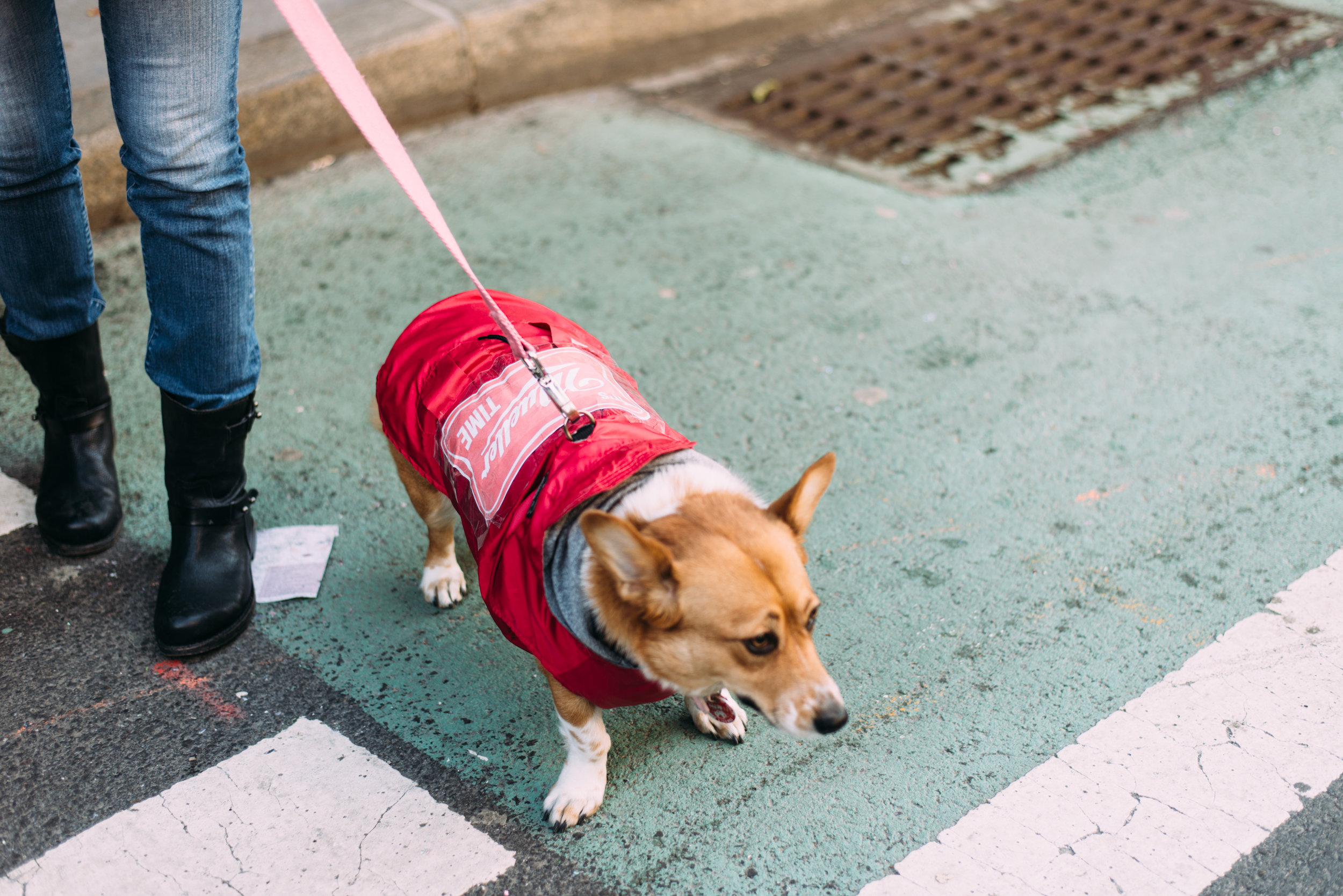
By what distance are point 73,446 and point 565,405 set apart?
1416 millimetres

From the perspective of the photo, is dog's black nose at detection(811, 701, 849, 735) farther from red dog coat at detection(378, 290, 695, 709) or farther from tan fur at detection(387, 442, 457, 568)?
tan fur at detection(387, 442, 457, 568)

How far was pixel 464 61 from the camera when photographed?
4902 mm

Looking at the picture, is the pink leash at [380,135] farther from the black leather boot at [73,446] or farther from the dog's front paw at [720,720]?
the black leather boot at [73,446]

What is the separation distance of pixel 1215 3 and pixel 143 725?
6.00 m

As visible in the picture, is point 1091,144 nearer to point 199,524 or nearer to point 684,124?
point 684,124

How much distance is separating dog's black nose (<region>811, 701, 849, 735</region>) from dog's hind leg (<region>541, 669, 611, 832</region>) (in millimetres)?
450

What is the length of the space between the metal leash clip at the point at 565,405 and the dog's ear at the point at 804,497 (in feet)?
1.25

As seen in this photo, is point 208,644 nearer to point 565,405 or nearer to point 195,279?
point 195,279

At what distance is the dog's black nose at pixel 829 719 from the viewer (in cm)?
183

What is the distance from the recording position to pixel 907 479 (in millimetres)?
3002

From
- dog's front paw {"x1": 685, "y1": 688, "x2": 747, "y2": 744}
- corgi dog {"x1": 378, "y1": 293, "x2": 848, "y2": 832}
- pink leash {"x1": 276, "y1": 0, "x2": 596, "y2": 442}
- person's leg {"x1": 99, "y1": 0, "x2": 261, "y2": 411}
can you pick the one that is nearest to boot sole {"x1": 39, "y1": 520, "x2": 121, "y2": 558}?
person's leg {"x1": 99, "y1": 0, "x2": 261, "y2": 411}

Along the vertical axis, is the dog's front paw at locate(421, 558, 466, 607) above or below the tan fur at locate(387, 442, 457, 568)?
below

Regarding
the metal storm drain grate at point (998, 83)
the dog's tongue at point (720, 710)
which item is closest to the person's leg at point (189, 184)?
the dog's tongue at point (720, 710)

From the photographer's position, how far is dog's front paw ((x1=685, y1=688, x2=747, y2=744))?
7.25ft
